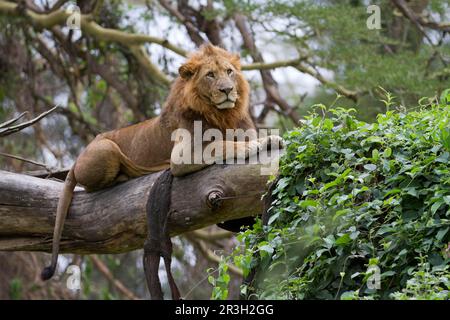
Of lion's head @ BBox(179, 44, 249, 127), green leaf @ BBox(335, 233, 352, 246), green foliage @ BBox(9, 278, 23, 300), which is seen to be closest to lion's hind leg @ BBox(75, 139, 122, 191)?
lion's head @ BBox(179, 44, 249, 127)

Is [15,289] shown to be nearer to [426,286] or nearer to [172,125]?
[172,125]

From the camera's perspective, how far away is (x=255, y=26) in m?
11.4

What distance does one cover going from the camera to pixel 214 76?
6715 mm

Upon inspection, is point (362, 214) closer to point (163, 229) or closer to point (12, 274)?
point (163, 229)

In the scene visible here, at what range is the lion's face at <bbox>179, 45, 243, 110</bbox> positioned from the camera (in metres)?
Result: 6.64

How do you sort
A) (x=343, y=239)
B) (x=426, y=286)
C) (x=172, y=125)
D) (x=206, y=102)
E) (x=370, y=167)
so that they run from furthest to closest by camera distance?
(x=172, y=125), (x=206, y=102), (x=370, y=167), (x=343, y=239), (x=426, y=286)

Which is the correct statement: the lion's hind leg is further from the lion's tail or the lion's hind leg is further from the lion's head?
the lion's head

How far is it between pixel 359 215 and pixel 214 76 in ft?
8.27

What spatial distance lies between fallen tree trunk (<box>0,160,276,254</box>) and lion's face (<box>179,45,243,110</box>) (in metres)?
0.72

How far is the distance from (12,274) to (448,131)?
9.96 m

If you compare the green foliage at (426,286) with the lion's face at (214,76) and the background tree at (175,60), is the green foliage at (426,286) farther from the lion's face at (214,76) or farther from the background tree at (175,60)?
the background tree at (175,60)
